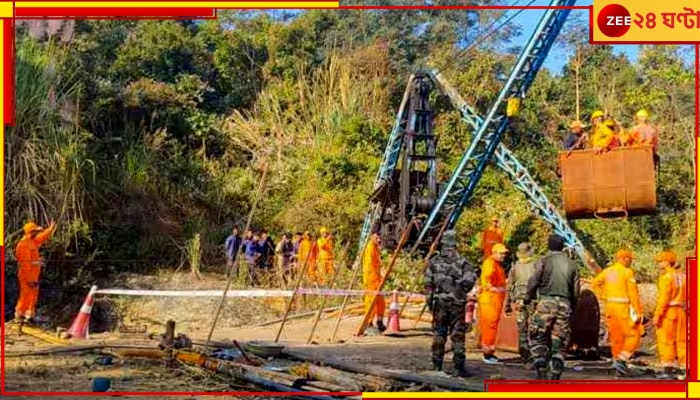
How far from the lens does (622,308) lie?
10469 mm

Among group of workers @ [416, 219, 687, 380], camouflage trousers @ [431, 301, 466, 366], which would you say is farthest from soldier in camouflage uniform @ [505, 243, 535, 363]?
camouflage trousers @ [431, 301, 466, 366]

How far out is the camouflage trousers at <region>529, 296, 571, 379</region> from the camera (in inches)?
356

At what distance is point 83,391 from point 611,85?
2384 centimetres

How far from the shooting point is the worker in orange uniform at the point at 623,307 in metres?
10.3

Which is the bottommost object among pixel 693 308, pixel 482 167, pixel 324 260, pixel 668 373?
pixel 668 373

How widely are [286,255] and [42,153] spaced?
5.67 metres

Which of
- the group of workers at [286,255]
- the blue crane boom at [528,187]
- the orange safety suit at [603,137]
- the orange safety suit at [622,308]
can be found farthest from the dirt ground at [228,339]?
the blue crane boom at [528,187]

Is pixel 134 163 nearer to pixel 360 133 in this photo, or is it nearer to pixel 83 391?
pixel 360 133

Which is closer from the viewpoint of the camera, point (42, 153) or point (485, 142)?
point (42, 153)

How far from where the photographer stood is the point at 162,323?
17.6 metres

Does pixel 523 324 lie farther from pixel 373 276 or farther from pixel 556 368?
pixel 373 276

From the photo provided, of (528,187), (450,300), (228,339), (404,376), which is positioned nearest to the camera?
(404,376)

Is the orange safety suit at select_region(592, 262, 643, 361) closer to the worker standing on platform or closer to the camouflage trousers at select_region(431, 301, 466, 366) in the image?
the camouflage trousers at select_region(431, 301, 466, 366)

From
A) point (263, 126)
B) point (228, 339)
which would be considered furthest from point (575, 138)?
point (263, 126)
